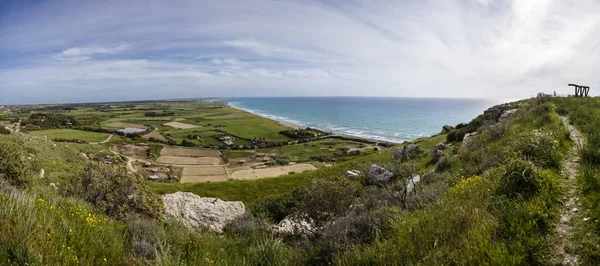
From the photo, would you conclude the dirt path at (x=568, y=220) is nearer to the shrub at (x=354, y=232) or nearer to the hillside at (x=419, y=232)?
the hillside at (x=419, y=232)

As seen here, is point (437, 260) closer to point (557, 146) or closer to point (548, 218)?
point (548, 218)

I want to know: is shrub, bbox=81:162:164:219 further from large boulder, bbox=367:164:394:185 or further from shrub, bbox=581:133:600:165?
large boulder, bbox=367:164:394:185

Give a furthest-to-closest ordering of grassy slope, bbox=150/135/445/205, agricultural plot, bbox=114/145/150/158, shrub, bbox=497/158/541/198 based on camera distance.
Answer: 1. agricultural plot, bbox=114/145/150/158
2. grassy slope, bbox=150/135/445/205
3. shrub, bbox=497/158/541/198

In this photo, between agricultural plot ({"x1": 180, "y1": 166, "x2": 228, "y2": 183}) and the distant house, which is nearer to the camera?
agricultural plot ({"x1": 180, "y1": 166, "x2": 228, "y2": 183})

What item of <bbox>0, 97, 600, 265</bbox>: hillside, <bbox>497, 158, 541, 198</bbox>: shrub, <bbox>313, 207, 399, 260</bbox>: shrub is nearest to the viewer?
<bbox>0, 97, 600, 265</bbox>: hillside

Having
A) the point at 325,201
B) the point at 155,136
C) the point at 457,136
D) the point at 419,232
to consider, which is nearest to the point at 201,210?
the point at 325,201

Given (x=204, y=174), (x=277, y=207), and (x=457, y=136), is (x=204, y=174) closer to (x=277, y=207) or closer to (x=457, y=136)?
(x=277, y=207)

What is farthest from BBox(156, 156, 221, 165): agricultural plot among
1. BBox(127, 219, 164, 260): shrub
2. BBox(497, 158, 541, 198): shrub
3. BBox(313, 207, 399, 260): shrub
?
BBox(497, 158, 541, 198): shrub
